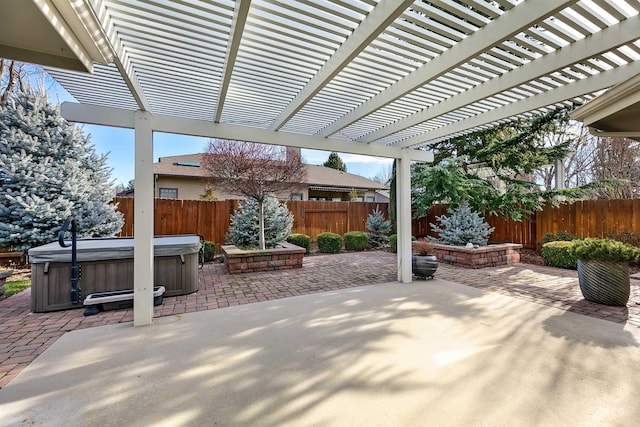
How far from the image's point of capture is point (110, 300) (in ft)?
13.4

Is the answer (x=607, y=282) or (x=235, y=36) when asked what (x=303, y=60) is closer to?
(x=235, y=36)

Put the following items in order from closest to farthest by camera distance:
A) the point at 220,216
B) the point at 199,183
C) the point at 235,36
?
the point at 235,36
the point at 220,216
the point at 199,183

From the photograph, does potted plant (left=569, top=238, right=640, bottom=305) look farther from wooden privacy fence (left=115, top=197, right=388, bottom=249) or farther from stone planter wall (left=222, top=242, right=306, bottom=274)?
wooden privacy fence (left=115, top=197, right=388, bottom=249)

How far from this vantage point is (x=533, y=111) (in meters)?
3.74

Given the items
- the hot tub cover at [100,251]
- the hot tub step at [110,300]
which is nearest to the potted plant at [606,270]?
the hot tub cover at [100,251]

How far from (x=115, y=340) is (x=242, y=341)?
4.60 ft

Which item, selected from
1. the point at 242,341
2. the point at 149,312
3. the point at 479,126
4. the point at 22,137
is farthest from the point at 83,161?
the point at 479,126

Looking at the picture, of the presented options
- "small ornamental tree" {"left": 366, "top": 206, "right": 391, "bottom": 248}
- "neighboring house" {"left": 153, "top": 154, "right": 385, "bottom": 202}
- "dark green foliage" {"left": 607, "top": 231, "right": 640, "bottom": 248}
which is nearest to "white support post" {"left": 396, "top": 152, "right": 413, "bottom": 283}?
"small ornamental tree" {"left": 366, "top": 206, "right": 391, "bottom": 248}

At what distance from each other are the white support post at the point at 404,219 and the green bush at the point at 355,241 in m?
4.58

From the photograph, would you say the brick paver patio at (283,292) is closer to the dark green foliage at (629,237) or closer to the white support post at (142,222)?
the white support post at (142,222)

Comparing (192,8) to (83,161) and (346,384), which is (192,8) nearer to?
(346,384)

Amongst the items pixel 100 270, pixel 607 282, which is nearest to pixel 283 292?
pixel 100 270

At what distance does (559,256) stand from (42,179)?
12.1 meters

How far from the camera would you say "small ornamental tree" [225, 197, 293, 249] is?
825cm
